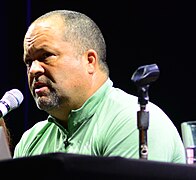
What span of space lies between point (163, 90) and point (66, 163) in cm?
283

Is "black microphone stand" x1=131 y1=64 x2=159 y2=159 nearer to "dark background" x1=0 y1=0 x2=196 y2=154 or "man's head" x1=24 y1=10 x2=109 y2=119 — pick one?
"man's head" x1=24 y1=10 x2=109 y2=119

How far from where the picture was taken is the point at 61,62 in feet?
6.56

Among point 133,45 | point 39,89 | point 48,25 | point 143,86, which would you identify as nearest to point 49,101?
point 39,89

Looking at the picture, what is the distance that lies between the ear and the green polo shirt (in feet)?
0.24

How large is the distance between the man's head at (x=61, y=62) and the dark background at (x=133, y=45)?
1.47m

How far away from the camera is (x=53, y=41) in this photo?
6.52 ft

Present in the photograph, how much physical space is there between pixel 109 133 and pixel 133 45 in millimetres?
1955

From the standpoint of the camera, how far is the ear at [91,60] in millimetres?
2062

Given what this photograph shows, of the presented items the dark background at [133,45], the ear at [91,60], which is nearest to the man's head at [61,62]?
the ear at [91,60]

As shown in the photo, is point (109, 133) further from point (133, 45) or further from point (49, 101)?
point (133, 45)

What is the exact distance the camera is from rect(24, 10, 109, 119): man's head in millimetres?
1986

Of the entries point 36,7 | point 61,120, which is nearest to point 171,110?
point 36,7

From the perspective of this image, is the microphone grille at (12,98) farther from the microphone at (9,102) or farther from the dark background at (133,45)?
the dark background at (133,45)

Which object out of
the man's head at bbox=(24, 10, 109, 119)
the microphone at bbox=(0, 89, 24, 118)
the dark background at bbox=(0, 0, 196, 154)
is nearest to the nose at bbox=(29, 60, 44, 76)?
the man's head at bbox=(24, 10, 109, 119)
